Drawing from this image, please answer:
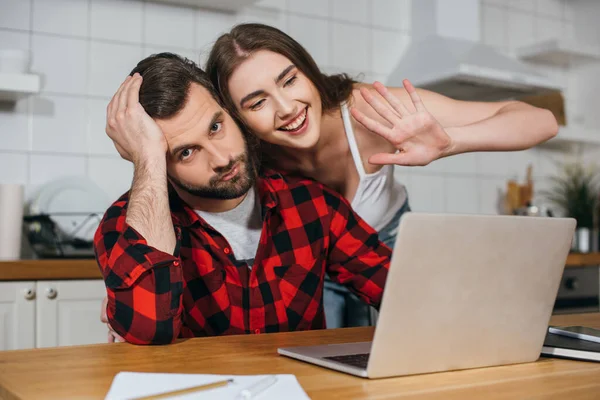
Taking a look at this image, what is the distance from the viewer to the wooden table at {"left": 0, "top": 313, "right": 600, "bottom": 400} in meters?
0.75

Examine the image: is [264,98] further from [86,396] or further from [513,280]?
[86,396]

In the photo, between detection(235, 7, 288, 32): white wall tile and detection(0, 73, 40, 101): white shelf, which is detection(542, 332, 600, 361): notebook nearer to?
detection(0, 73, 40, 101): white shelf

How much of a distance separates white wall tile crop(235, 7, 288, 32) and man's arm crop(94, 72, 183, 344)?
5.85ft

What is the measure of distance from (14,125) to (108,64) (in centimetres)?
44

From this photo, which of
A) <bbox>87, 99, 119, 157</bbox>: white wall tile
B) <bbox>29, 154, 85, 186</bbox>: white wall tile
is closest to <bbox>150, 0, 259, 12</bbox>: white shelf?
<bbox>87, 99, 119, 157</bbox>: white wall tile

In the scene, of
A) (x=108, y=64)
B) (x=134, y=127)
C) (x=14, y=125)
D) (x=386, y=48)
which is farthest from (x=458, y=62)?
(x=134, y=127)

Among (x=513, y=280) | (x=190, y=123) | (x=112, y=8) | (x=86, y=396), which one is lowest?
(x=86, y=396)

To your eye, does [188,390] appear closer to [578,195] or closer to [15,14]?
[15,14]

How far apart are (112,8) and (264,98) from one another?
4.84 ft

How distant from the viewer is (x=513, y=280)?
2.83 ft

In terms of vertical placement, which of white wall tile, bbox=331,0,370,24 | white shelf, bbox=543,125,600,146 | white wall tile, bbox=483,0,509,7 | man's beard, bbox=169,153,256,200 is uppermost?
white wall tile, bbox=483,0,509,7

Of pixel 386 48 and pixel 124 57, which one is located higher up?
pixel 386 48

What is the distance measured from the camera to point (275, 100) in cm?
159

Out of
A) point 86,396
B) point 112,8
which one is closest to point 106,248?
point 86,396
